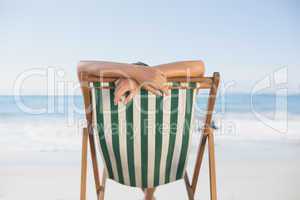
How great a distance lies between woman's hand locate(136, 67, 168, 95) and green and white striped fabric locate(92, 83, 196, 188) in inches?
2.0

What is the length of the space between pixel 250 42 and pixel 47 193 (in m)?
5.64

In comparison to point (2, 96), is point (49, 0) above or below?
above

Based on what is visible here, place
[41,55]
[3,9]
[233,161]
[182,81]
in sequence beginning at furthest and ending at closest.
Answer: [41,55]
[3,9]
[233,161]
[182,81]

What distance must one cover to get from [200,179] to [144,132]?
1725 millimetres

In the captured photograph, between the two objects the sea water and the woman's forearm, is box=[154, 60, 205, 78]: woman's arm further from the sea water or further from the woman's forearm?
the sea water

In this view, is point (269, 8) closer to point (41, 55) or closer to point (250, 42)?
point (250, 42)

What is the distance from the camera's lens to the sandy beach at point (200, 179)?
230 cm

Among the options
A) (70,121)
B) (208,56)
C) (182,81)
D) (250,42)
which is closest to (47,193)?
(182,81)

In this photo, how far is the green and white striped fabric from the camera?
1147 mm

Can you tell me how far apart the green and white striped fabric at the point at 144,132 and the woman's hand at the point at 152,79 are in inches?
2.0

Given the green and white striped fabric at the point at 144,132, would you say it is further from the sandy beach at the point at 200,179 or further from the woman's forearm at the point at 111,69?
the sandy beach at the point at 200,179

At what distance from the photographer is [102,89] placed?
3.68 ft

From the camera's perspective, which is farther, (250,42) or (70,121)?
(250,42)

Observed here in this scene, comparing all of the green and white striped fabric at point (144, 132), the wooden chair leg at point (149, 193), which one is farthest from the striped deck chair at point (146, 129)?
the wooden chair leg at point (149, 193)
